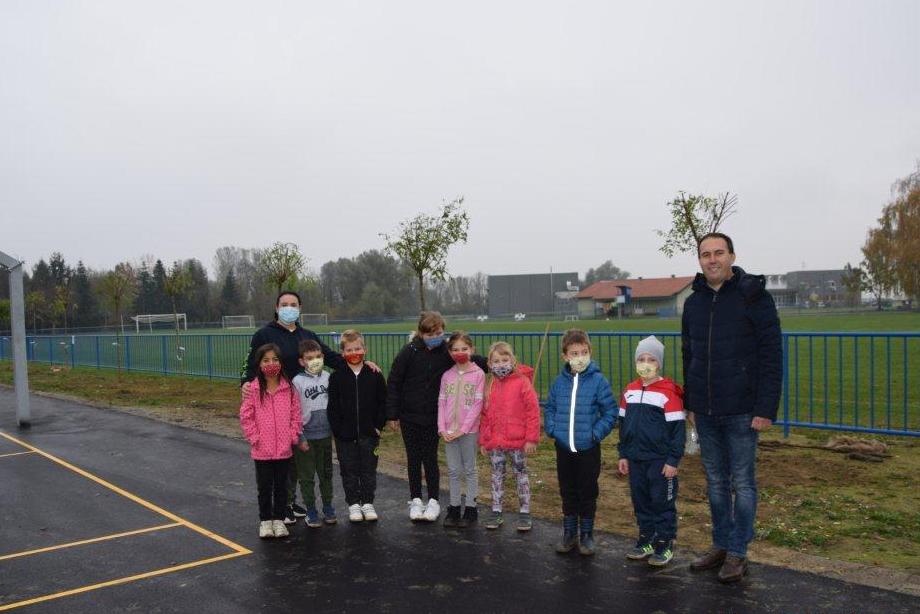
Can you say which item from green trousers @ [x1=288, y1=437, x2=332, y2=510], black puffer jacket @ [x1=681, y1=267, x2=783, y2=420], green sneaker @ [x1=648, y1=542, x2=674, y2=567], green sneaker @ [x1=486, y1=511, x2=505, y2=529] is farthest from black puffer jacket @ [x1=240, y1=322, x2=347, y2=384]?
black puffer jacket @ [x1=681, y1=267, x2=783, y2=420]

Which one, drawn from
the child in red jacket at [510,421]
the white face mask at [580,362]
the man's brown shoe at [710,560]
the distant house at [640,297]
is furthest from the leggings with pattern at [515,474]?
the distant house at [640,297]

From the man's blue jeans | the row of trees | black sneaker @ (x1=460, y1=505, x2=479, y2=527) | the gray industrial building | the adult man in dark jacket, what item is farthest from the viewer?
the gray industrial building

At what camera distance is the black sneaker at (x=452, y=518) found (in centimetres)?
583

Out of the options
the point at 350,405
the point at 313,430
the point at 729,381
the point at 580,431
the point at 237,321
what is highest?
the point at 729,381

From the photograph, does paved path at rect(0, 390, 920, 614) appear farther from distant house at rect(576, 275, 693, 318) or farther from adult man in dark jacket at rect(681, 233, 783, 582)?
distant house at rect(576, 275, 693, 318)

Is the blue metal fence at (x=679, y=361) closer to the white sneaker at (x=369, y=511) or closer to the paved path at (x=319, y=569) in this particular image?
the white sneaker at (x=369, y=511)

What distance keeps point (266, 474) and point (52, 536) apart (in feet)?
6.11

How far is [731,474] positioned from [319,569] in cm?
279

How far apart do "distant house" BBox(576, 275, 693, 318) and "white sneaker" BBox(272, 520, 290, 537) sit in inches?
3116

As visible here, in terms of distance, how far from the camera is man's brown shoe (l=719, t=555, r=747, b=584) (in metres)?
4.44

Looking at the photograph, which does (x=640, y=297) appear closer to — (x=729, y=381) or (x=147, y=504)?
(x=147, y=504)

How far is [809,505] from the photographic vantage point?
6168mm

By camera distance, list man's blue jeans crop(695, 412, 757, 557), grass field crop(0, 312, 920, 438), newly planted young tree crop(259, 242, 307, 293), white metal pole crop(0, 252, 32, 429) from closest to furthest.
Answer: man's blue jeans crop(695, 412, 757, 557)
grass field crop(0, 312, 920, 438)
white metal pole crop(0, 252, 32, 429)
newly planted young tree crop(259, 242, 307, 293)

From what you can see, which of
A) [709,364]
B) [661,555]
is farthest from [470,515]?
[709,364]
